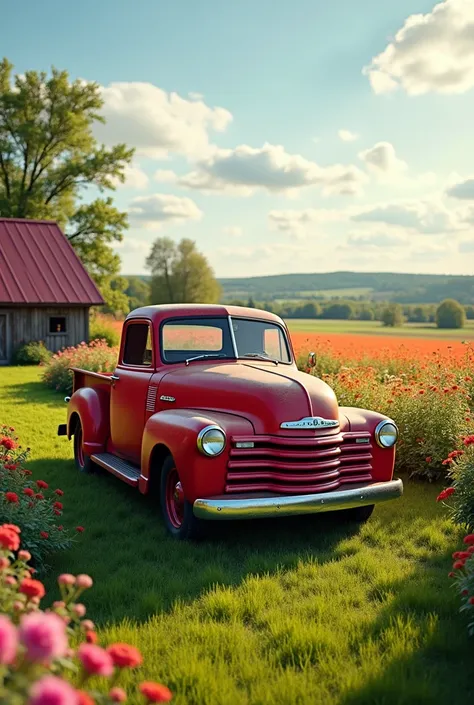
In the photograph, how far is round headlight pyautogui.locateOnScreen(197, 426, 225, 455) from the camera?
200 inches

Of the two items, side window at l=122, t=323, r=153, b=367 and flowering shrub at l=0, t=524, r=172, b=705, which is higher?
side window at l=122, t=323, r=153, b=367

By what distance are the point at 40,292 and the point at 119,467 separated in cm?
1838

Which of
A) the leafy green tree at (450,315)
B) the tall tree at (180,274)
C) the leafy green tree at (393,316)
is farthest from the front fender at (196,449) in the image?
the tall tree at (180,274)

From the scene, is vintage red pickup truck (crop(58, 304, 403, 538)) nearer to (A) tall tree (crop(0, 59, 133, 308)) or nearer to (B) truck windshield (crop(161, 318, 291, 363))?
(B) truck windshield (crop(161, 318, 291, 363))

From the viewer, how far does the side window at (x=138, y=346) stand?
269 inches

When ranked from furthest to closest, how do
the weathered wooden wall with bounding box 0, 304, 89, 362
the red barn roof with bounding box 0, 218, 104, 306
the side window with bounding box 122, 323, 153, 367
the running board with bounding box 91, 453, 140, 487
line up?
the weathered wooden wall with bounding box 0, 304, 89, 362, the red barn roof with bounding box 0, 218, 104, 306, the side window with bounding box 122, 323, 153, 367, the running board with bounding box 91, 453, 140, 487

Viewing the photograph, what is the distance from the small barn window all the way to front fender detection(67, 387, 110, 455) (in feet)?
57.9

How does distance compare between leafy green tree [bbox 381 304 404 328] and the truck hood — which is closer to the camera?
the truck hood

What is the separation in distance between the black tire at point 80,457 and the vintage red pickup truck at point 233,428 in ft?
3.19

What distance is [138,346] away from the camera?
708 cm

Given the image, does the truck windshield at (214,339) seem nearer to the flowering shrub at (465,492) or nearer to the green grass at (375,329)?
the flowering shrub at (465,492)

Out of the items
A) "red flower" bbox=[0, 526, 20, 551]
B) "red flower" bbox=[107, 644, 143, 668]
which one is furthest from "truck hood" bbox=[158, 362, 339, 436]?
"red flower" bbox=[107, 644, 143, 668]

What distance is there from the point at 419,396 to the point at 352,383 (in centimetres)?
115

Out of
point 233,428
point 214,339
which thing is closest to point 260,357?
point 214,339
